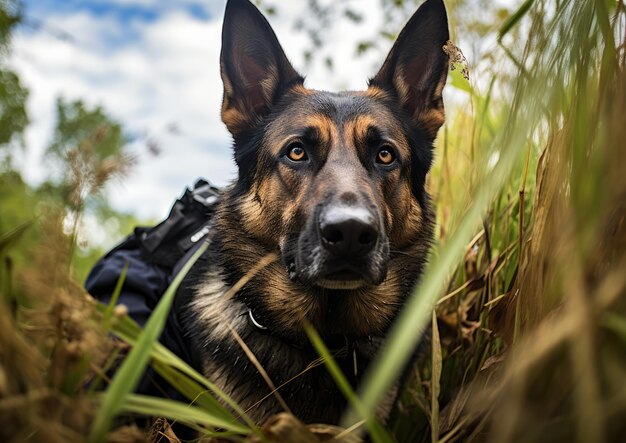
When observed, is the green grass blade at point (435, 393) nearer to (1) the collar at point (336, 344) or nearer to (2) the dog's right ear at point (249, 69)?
(1) the collar at point (336, 344)

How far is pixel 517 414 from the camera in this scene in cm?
80

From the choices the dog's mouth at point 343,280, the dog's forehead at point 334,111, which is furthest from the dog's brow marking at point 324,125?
the dog's mouth at point 343,280

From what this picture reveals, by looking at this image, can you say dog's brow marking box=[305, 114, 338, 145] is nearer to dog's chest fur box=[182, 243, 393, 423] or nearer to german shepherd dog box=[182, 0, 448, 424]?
german shepherd dog box=[182, 0, 448, 424]

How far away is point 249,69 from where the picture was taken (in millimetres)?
2717

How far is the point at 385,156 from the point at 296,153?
1.51 feet

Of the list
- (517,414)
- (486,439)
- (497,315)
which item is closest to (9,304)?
(517,414)

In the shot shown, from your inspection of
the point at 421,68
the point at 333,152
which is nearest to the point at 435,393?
the point at 333,152

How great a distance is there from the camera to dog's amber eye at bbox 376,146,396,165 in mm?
2469

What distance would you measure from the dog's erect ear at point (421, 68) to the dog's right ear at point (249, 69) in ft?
1.79

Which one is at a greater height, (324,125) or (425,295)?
(324,125)

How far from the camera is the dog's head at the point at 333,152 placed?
223 centimetres

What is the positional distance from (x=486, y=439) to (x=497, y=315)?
66 centimetres

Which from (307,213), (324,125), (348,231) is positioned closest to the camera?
(348,231)

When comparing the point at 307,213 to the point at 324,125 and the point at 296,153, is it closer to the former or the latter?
the point at 296,153
